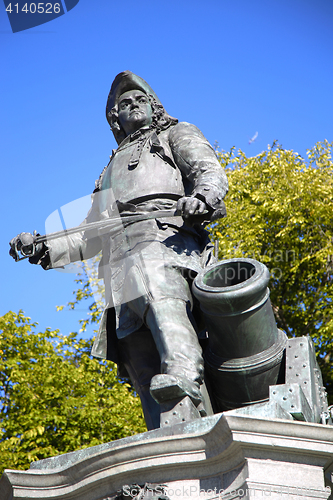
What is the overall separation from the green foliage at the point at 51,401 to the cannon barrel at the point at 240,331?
9987 mm

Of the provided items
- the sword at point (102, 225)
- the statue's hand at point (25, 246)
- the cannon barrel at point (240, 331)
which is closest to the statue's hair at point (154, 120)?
the sword at point (102, 225)

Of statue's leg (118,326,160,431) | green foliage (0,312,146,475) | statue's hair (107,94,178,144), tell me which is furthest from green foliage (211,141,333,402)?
statue's leg (118,326,160,431)

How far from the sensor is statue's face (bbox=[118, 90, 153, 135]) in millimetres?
6391

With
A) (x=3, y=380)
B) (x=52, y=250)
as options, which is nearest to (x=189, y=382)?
(x=52, y=250)

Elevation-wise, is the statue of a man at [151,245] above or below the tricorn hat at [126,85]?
below

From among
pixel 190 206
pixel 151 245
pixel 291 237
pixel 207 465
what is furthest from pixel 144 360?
pixel 291 237

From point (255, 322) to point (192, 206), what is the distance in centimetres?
95

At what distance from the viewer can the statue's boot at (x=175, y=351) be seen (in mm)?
4523

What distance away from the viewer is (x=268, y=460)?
12.7 ft

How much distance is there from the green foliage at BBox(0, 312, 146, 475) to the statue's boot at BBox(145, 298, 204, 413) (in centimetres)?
1001

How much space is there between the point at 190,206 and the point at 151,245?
532 mm

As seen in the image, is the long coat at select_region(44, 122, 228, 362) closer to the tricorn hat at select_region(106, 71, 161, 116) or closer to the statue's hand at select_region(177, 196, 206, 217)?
the statue's hand at select_region(177, 196, 206, 217)

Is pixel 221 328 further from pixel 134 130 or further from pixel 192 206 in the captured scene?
pixel 134 130

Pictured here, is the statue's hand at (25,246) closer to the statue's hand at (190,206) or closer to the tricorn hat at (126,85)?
the statue's hand at (190,206)
